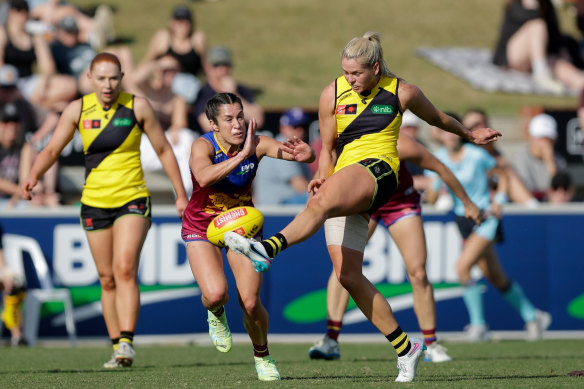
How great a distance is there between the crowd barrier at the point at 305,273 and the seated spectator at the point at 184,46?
12.0 ft

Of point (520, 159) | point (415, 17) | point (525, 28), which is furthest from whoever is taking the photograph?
point (415, 17)

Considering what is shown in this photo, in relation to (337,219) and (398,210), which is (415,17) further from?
(337,219)

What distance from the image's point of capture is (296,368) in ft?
25.2

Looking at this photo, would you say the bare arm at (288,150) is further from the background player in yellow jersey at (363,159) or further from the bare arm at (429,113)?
the bare arm at (429,113)

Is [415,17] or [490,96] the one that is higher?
[415,17]

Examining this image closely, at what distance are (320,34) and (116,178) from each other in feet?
45.2

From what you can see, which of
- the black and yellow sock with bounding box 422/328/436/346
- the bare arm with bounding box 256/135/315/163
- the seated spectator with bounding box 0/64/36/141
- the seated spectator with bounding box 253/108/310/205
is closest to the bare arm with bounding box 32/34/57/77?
the seated spectator with bounding box 0/64/36/141

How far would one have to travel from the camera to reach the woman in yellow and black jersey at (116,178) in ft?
25.6

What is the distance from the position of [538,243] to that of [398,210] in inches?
169

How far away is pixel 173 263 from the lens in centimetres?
1136

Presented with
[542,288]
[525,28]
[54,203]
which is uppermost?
[525,28]

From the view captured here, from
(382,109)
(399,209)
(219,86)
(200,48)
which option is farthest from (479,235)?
(200,48)

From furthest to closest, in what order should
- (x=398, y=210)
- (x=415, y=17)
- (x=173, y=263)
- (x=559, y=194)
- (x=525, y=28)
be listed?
(x=415, y=17) → (x=525, y=28) → (x=559, y=194) → (x=173, y=263) → (x=398, y=210)

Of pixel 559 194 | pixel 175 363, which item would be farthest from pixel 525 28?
pixel 175 363
